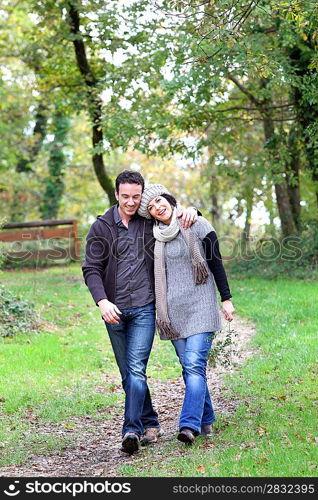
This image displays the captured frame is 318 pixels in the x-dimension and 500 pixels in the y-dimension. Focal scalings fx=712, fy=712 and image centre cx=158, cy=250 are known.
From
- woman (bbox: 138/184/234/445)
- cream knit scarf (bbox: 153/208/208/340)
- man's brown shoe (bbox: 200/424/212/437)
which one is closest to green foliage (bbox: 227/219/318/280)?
man's brown shoe (bbox: 200/424/212/437)

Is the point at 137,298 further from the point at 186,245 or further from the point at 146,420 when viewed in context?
the point at 146,420

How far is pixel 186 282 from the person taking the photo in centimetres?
591

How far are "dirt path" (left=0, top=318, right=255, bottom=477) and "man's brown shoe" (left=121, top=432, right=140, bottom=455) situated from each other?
0.07 metres

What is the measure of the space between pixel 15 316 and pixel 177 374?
3.40 metres

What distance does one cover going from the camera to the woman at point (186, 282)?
19.1ft

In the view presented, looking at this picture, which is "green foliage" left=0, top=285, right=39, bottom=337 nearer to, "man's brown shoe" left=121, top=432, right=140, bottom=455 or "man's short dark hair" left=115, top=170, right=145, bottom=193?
"man's brown shoe" left=121, top=432, right=140, bottom=455

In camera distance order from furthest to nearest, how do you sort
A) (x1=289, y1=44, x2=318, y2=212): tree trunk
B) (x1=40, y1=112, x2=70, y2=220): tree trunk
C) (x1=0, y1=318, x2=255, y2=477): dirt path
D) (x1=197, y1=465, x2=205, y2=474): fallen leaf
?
1. (x1=40, y1=112, x2=70, y2=220): tree trunk
2. (x1=289, y1=44, x2=318, y2=212): tree trunk
3. (x1=0, y1=318, x2=255, y2=477): dirt path
4. (x1=197, y1=465, x2=205, y2=474): fallen leaf

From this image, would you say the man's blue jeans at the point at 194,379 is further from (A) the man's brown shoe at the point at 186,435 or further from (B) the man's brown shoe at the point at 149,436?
(B) the man's brown shoe at the point at 149,436

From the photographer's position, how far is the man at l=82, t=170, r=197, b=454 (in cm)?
586

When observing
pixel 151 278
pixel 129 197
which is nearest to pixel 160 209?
pixel 129 197

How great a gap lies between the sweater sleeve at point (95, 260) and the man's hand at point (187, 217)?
26.0 inches

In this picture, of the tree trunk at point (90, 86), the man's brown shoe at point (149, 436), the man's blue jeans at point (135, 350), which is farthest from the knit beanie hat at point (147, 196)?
the tree trunk at point (90, 86)

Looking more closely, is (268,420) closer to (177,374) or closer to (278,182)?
(177,374)

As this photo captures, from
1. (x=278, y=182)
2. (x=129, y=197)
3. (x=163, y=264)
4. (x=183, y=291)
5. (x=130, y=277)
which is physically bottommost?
(x=183, y=291)
